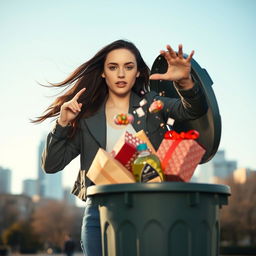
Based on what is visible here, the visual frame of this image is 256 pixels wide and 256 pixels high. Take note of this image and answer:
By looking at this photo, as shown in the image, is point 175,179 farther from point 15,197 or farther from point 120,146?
point 15,197

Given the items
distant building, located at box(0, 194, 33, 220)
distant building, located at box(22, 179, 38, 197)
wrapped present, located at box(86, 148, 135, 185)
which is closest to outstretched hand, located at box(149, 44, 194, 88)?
wrapped present, located at box(86, 148, 135, 185)

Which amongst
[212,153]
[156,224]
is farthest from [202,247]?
[212,153]

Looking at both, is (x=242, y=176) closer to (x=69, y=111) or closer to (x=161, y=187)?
(x=69, y=111)

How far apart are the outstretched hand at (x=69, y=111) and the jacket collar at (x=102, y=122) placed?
309 millimetres

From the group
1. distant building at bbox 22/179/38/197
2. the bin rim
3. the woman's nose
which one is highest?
the woman's nose

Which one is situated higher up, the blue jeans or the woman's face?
the woman's face

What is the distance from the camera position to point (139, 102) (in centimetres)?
412

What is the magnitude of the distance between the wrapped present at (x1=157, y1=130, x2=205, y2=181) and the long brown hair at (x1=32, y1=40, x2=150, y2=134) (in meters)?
1.00

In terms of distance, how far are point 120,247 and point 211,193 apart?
64cm

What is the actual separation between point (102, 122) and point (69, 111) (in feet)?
1.33

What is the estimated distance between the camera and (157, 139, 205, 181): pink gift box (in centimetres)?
318

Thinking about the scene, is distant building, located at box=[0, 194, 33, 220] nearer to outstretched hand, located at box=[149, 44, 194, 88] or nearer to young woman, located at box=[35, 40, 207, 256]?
young woman, located at box=[35, 40, 207, 256]

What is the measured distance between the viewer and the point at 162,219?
9.73 feet

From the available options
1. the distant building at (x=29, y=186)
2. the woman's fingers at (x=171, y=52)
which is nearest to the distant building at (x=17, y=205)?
the woman's fingers at (x=171, y=52)
